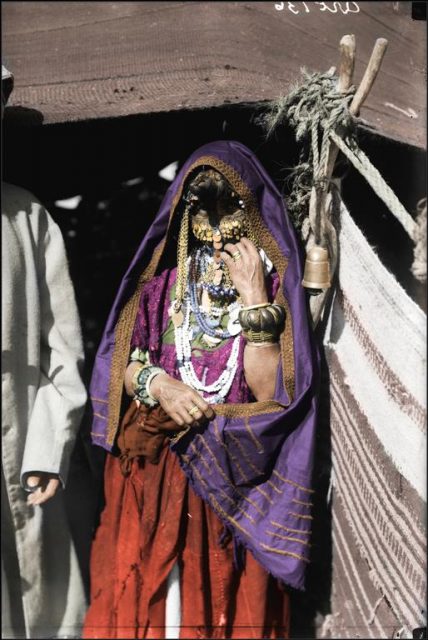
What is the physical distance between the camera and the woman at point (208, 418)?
2.22 metres

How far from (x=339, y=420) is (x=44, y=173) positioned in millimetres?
1271

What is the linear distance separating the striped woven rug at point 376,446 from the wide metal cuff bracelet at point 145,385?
0.50 m

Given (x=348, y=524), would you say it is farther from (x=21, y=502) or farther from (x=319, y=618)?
(x=21, y=502)

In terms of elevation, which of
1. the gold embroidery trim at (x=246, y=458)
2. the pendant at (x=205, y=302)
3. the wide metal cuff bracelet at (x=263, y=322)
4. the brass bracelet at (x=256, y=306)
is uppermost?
the pendant at (x=205, y=302)

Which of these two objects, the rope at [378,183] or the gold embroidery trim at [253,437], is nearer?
the rope at [378,183]

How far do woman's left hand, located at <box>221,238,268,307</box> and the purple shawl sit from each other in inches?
2.0

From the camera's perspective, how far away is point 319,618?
2611mm

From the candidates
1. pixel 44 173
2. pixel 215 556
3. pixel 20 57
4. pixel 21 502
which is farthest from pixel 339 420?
pixel 20 57

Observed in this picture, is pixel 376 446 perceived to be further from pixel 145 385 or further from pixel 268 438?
pixel 145 385

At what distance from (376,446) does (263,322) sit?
43 centimetres

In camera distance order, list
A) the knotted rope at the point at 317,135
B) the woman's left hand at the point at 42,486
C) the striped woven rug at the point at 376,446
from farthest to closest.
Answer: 1. the woman's left hand at the point at 42,486
2. the knotted rope at the point at 317,135
3. the striped woven rug at the point at 376,446

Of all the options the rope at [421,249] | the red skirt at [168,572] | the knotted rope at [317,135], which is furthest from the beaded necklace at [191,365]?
the rope at [421,249]

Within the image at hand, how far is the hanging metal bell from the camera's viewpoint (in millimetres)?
2125

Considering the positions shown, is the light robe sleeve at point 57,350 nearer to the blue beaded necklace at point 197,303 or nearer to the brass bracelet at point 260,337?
the blue beaded necklace at point 197,303
